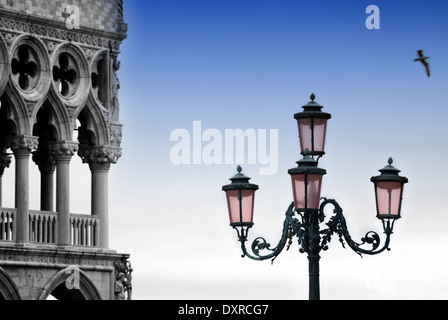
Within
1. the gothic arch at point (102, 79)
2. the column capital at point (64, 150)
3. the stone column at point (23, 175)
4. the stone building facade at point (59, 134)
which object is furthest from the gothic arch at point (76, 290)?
the gothic arch at point (102, 79)

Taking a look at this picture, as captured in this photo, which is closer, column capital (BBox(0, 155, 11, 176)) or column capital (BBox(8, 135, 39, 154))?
column capital (BBox(8, 135, 39, 154))

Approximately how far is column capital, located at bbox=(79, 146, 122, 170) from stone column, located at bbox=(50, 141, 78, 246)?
69 cm

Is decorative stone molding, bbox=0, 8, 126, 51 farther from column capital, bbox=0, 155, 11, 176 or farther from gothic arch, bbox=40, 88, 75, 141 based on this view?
column capital, bbox=0, 155, 11, 176

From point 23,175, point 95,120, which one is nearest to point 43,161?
point 95,120

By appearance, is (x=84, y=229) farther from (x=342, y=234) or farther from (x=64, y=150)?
(x=342, y=234)

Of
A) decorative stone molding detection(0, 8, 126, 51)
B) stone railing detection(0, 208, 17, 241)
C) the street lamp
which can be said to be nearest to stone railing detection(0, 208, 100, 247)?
stone railing detection(0, 208, 17, 241)

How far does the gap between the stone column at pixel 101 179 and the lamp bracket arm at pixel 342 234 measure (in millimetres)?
16395

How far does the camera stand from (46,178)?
1873 inches

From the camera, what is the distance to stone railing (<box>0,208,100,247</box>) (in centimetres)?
4450

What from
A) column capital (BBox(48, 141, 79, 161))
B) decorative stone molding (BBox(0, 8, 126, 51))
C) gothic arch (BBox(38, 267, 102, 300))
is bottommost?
gothic arch (BBox(38, 267, 102, 300))

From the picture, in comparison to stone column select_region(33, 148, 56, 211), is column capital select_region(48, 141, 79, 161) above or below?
above
